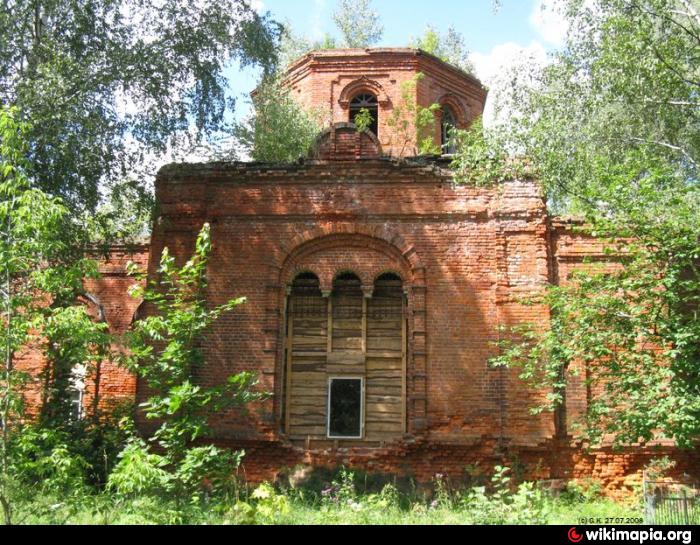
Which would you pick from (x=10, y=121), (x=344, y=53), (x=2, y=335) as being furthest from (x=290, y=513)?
(x=344, y=53)

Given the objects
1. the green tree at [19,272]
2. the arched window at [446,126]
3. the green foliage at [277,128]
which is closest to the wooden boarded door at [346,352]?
the green tree at [19,272]

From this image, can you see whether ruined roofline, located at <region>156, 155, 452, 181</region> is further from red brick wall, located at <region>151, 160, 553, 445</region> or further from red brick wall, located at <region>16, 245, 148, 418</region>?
red brick wall, located at <region>16, 245, 148, 418</region>

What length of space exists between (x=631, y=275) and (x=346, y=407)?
520cm

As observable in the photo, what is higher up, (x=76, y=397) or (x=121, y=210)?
(x=121, y=210)

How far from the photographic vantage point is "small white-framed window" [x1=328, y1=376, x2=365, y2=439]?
12211 millimetres

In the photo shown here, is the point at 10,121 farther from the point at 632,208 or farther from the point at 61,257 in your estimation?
the point at 632,208

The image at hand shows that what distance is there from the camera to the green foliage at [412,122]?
19.9 meters

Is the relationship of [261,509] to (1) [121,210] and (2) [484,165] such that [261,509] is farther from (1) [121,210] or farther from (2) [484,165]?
(1) [121,210]

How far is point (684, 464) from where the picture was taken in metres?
11.4

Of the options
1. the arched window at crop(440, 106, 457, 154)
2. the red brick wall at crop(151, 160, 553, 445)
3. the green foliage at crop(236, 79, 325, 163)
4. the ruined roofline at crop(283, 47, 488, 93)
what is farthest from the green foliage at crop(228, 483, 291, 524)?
the ruined roofline at crop(283, 47, 488, 93)

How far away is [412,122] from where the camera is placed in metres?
20.4

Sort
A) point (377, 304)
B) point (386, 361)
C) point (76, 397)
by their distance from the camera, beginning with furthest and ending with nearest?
point (76, 397), point (377, 304), point (386, 361)

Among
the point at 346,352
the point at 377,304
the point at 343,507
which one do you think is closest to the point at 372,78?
the point at 377,304

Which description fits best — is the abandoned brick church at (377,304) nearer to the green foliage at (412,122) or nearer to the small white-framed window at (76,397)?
the small white-framed window at (76,397)
